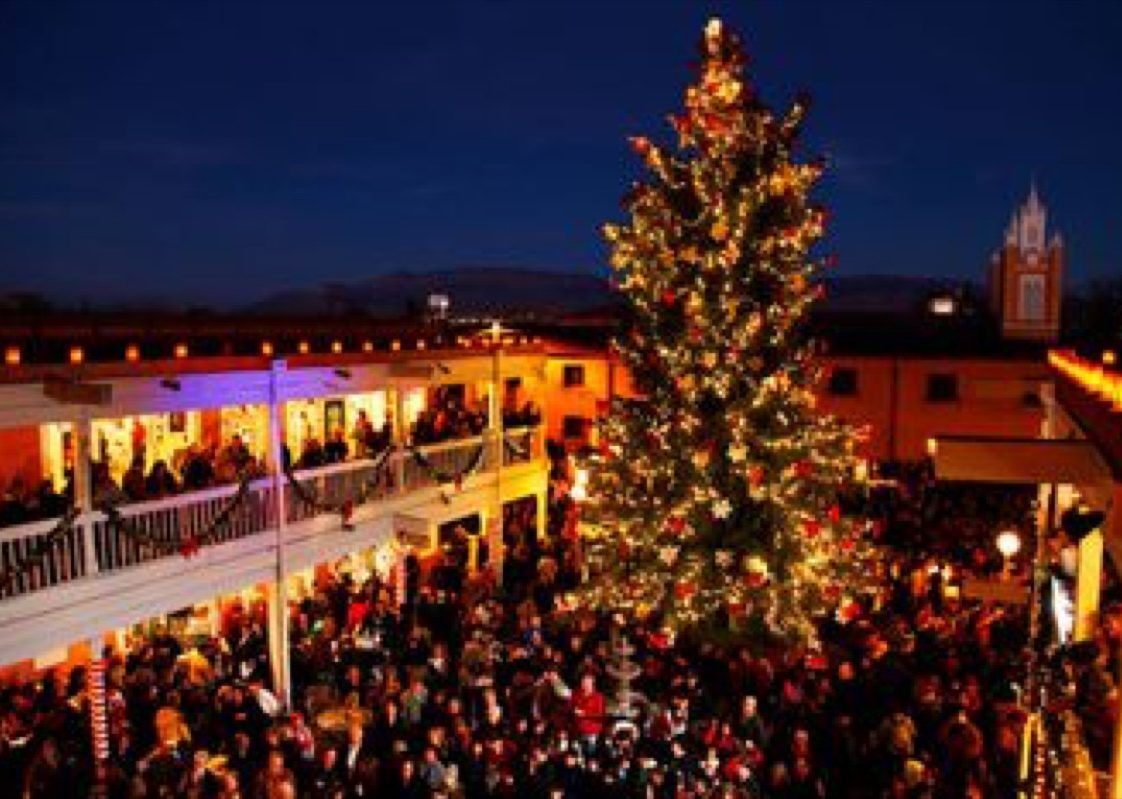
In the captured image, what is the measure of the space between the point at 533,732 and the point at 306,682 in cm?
526

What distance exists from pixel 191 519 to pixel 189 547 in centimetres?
80

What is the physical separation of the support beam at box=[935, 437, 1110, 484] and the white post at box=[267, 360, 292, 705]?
11.8 metres

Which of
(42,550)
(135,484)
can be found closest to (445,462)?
(135,484)

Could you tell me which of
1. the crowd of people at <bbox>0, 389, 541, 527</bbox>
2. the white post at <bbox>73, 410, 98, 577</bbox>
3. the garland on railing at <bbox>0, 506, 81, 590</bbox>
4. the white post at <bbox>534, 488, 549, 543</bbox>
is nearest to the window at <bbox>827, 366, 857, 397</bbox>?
the white post at <bbox>534, 488, 549, 543</bbox>

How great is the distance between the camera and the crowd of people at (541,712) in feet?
40.8

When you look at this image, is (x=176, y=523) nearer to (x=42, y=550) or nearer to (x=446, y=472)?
(x=42, y=550)

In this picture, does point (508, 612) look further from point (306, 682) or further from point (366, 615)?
point (306, 682)

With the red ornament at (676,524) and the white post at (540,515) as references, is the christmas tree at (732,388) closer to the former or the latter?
the red ornament at (676,524)

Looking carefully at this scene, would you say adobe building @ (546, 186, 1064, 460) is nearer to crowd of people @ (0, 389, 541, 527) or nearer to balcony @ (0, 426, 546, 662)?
crowd of people @ (0, 389, 541, 527)

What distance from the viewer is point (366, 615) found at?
62.1 feet

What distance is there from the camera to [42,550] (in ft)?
41.1

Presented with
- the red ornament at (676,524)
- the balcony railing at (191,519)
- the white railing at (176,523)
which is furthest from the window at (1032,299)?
the white railing at (176,523)

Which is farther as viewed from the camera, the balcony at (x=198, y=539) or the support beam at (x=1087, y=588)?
the balcony at (x=198, y=539)

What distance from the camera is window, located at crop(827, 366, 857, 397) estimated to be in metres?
36.1
